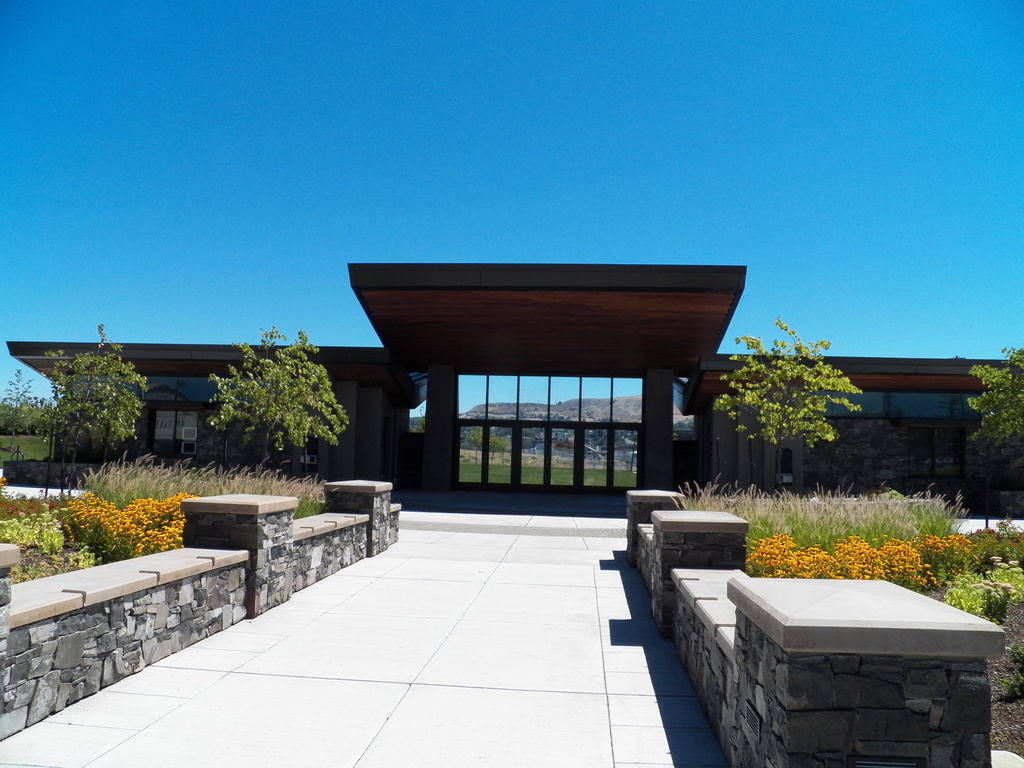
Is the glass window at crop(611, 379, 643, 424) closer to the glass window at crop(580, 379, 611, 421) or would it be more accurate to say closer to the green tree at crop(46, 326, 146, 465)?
the glass window at crop(580, 379, 611, 421)

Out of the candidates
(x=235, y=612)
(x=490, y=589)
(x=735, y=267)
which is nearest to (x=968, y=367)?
(x=735, y=267)

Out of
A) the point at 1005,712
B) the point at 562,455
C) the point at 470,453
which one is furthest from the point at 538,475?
the point at 1005,712

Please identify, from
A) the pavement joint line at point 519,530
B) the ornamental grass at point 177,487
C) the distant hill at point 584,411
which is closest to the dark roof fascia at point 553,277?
the pavement joint line at point 519,530

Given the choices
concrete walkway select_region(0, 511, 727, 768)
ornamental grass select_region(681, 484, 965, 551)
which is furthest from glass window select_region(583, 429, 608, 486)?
concrete walkway select_region(0, 511, 727, 768)

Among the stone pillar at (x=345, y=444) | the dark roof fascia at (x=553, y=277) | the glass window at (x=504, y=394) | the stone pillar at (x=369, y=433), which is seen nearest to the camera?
the dark roof fascia at (x=553, y=277)

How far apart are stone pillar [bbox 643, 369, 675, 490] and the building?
0.16ft

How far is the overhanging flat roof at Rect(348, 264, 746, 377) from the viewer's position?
18953 millimetres

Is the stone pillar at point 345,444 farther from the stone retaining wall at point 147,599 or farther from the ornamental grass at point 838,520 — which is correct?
the ornamental grass at point 838,520

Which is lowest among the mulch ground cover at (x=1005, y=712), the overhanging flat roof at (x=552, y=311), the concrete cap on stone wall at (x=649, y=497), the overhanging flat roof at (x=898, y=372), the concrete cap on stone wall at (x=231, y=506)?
the mulch ground cover at (x=1005, y=712)

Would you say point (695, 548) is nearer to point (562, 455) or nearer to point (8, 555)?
point (8, 555)

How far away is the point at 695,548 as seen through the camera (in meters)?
6.96

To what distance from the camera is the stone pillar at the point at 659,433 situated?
2428cm

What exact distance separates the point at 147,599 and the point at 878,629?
5.13 meters

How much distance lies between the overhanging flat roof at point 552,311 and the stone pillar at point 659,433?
0.69 meters
